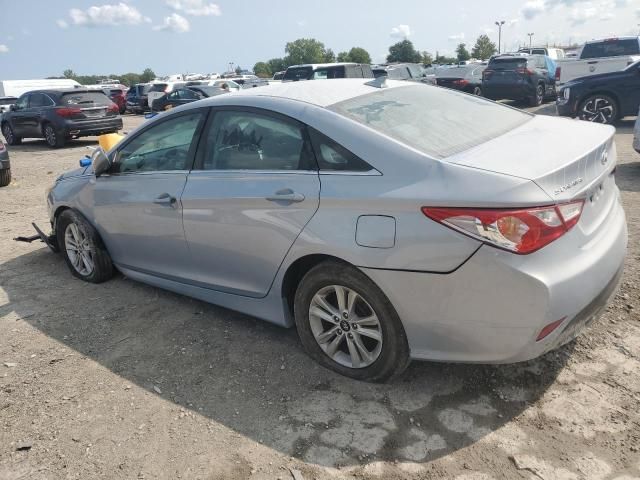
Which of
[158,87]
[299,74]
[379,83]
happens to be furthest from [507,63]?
[158,87]

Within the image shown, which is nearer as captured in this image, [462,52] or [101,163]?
[101,163]

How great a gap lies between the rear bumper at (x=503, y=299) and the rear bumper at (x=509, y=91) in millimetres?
15203

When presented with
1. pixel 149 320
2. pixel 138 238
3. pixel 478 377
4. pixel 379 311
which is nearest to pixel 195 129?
pixel 138 238

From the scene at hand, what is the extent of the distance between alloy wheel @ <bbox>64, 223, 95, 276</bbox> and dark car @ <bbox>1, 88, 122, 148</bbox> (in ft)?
37.7

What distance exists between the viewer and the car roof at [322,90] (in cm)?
316

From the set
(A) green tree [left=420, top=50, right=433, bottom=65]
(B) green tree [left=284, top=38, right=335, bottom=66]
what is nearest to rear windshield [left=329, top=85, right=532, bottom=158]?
(A) green tree [left=420, top=50, right=433, bottom=65]

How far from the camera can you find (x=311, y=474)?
2383 mm

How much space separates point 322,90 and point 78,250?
2.74 meters

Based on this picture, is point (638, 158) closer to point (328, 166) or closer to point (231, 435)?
point (328, 166)

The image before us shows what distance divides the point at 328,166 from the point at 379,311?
81 centimetres

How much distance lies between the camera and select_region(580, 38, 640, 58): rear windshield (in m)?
14.3

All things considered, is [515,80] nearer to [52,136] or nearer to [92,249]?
[52,136]

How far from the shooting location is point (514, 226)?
2293mm

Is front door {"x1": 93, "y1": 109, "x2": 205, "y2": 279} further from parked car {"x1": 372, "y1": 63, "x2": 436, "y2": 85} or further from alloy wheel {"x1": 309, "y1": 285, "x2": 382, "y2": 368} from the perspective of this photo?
parked car {"x1": 372, "y1": 63, "x2": 436, "y2": 85}
